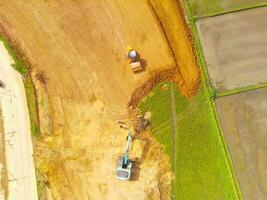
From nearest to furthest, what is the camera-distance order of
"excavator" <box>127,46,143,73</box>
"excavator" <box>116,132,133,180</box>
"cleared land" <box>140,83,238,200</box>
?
"excavator" <box>116,132,133,180</box> → "excavator" <box>127,46,143,73</box> → "cleared land" <box>140,83,238,200</box>

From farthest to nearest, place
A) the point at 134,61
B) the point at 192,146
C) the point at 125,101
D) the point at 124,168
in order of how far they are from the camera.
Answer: the point at 192,146 < the point at 125,101 < the point at 134,61 < the point at 124,168

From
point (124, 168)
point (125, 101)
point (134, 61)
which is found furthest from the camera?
point (125, 101)

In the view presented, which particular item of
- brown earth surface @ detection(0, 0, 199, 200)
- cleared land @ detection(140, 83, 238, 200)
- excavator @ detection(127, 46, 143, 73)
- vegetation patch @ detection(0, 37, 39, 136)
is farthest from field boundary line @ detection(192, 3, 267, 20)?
vegetation patch @ detection(0, 37, 39, 136)

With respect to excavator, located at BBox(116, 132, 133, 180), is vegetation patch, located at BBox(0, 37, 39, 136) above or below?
above

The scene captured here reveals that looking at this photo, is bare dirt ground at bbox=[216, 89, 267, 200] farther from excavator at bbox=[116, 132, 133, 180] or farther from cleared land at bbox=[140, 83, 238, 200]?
excavator at bbox=[116, 132, 133, 180]

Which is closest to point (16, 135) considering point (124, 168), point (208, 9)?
point (124, 168)

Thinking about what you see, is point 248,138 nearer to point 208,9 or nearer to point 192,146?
point 192,146

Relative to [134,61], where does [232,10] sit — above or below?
above
